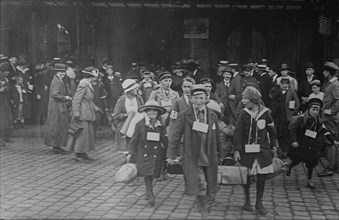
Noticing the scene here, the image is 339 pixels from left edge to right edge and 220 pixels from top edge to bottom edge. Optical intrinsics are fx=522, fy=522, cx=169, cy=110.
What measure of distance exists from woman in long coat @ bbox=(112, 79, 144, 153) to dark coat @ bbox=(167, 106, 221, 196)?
6.69ft

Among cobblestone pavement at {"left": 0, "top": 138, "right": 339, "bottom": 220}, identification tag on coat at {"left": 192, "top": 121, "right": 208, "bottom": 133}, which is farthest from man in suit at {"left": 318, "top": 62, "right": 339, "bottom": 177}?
identification tag on coat at {"left": 192, "top": 121, "right": 208, "bottom": 133}

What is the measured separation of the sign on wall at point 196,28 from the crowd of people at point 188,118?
135 centimetres

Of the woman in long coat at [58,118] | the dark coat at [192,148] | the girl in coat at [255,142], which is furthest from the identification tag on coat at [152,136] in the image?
the woman in long coat at [58,118]

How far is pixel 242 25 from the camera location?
54.2ft

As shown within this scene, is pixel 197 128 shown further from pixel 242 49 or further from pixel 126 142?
pixel 242 49

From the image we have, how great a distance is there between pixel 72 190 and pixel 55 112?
342cm

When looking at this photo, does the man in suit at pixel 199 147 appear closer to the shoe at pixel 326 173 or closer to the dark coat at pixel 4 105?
the shoe at pixel 326 173

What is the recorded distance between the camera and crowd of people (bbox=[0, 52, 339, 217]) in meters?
6.90

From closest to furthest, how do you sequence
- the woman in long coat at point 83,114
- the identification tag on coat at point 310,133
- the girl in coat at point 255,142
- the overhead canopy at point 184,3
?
the girl in coat at point 255,142, the identification tag on coat at point 310,133, the woman in long coat at point 83,114, the overhead canopy at point 184,3

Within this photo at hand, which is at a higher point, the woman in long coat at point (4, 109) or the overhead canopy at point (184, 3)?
the overhead canopy at point (184, 3)

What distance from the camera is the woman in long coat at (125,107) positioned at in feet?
29.6

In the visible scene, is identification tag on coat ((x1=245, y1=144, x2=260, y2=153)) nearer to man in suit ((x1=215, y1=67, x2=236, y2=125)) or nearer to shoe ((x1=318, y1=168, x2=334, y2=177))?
shoe ((x1=318, y1=168, x2=334, y2=177))

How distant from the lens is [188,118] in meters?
6.92

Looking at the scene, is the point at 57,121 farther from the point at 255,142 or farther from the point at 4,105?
the point at 255,142
